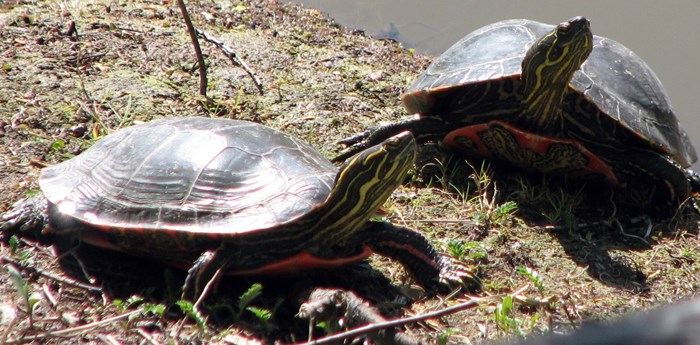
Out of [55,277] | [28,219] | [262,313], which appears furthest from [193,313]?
[28,219]

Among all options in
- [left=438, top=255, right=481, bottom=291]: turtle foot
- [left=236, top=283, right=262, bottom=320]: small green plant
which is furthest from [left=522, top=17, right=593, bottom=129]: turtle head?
[left=236, top=283, right=262, bottom=320]: small green plant

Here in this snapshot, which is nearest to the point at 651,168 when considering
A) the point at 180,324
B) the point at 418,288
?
the point at 418,288

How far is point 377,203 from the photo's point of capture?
10.3ft

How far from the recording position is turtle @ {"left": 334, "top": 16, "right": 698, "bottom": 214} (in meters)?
4.62

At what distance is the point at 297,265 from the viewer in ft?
10.1

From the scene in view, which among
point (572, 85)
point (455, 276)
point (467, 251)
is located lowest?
point (467, 251)

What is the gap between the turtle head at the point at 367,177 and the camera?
302 centimetres

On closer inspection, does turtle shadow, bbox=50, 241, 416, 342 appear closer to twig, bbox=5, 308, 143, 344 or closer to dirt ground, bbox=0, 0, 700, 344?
dirt ground, bbox=0, 0, 700, 344

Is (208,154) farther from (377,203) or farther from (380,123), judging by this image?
(380,123)

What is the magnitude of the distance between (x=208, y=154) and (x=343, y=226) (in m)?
0.67

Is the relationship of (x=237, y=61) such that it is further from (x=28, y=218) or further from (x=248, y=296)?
(x=248, y=296)

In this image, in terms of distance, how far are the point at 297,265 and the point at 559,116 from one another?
242cm

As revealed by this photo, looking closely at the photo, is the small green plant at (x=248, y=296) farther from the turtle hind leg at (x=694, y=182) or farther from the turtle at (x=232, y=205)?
the turtle hind leg at (x=694, y=182)

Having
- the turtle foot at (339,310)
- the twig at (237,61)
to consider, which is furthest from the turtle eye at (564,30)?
the turtle foot at (339,310)
